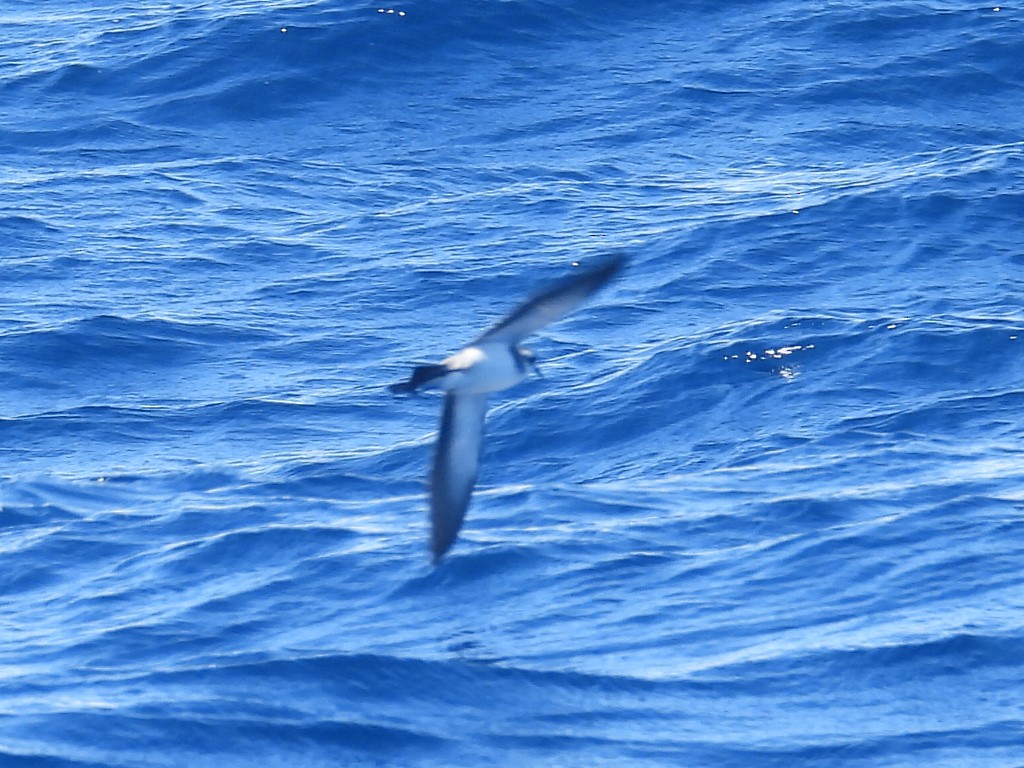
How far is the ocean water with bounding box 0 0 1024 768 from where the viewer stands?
11.4 meters

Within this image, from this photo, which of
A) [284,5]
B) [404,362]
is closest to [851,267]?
[404,362]

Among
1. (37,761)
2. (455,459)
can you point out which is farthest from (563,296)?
(37,761)

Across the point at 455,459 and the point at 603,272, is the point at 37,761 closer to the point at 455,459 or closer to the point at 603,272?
the point at 455,459

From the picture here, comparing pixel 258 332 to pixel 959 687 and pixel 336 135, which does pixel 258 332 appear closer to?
pixel 336 135

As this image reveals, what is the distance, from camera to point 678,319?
17.1 metres

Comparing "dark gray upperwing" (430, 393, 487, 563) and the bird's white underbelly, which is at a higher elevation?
the bird's white underbelly

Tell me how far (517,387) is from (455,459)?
4.81 meters

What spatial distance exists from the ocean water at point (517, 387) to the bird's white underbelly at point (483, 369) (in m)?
1.97

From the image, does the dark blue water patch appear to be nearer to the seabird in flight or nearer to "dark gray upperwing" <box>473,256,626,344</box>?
the seabird in flight

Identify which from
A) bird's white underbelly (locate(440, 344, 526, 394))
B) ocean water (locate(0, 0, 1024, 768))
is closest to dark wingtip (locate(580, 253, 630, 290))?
bird's white underbelly (locate(440, 344, 526, 394))

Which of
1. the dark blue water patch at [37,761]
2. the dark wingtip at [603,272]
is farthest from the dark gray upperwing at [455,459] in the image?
the dark blue water patch at [37,761]

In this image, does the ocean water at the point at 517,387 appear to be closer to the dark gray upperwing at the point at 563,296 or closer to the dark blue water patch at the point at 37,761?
the dark blue water patch at the point at 37,761

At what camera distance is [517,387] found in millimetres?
16109

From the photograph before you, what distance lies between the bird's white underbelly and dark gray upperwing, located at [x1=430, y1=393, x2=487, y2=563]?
18.6 inches
